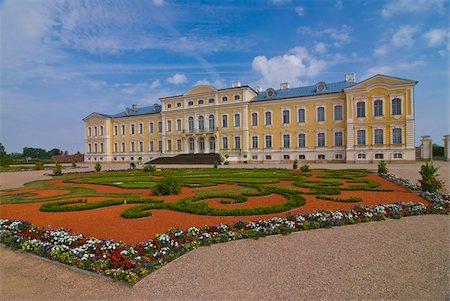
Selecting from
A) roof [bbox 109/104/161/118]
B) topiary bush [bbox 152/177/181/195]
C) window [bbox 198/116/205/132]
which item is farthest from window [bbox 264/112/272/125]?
topiary bush [bbox 152/177/181/195]

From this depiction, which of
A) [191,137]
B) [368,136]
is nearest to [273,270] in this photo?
[368,136]

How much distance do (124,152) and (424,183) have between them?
49.8 metres

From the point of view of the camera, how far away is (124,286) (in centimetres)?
350

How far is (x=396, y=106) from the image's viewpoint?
3084 centimetres

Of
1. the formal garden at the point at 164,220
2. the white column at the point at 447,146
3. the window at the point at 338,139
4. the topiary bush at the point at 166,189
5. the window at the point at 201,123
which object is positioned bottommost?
the formal garden at the point at 164,220

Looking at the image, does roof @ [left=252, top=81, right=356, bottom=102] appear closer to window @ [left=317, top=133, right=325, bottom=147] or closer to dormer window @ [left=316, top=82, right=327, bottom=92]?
dormer window @ [left=316, top=82, right=327, bottom=92]

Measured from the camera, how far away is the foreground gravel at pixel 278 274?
325cm

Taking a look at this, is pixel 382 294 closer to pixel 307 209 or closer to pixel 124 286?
pixel 124 286

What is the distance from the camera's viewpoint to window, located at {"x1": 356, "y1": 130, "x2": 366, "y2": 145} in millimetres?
32375

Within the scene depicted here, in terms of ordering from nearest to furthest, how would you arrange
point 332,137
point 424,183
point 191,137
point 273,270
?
1. point 273,270
2. point 424,183
3. point 332,137
4. point 191,137

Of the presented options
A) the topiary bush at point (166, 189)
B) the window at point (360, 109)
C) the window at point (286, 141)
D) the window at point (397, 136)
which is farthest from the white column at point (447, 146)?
the topiary bush at point (166, 189)

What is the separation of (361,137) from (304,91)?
10.1 metres

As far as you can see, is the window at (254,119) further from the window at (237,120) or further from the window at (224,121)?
the window at (224,121)

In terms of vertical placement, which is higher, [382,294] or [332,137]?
[332,137]
